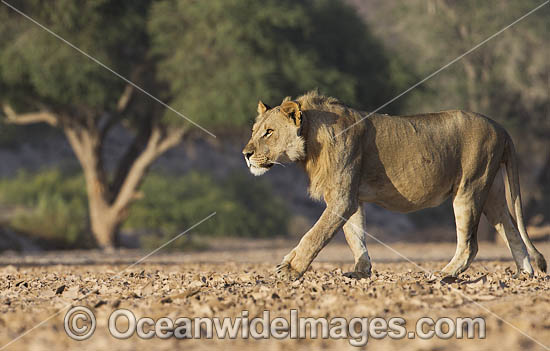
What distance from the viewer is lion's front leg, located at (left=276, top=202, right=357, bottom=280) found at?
267 inches

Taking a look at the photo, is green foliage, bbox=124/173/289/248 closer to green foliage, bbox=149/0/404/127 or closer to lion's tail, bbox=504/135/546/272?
green foliage, bbox=149/0/404/127

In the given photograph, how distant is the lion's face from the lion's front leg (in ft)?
1.97

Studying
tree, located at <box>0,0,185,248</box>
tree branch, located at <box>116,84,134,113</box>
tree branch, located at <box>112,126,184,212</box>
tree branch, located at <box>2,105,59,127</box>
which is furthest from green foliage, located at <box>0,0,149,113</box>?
tree branch, located at <box>112,126,184,212</box>

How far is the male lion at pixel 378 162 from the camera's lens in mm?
7031

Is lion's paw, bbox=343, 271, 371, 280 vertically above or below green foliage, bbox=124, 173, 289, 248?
below

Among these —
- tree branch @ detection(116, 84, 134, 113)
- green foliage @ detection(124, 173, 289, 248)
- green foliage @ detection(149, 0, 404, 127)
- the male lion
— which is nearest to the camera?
the male lion

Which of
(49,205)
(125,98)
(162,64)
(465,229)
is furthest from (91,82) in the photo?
(465,229)

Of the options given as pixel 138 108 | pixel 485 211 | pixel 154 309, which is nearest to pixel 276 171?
pixel 138 108

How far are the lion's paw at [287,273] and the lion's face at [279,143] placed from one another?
0.85m

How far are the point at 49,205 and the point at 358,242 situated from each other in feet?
52.6

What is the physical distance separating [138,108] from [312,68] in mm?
5429

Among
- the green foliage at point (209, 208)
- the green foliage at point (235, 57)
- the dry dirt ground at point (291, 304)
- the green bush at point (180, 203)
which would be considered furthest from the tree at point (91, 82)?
the dry dirt ground at point (291, 304)

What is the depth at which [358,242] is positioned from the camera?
7625mm

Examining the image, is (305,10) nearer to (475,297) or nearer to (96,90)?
(96,90)
